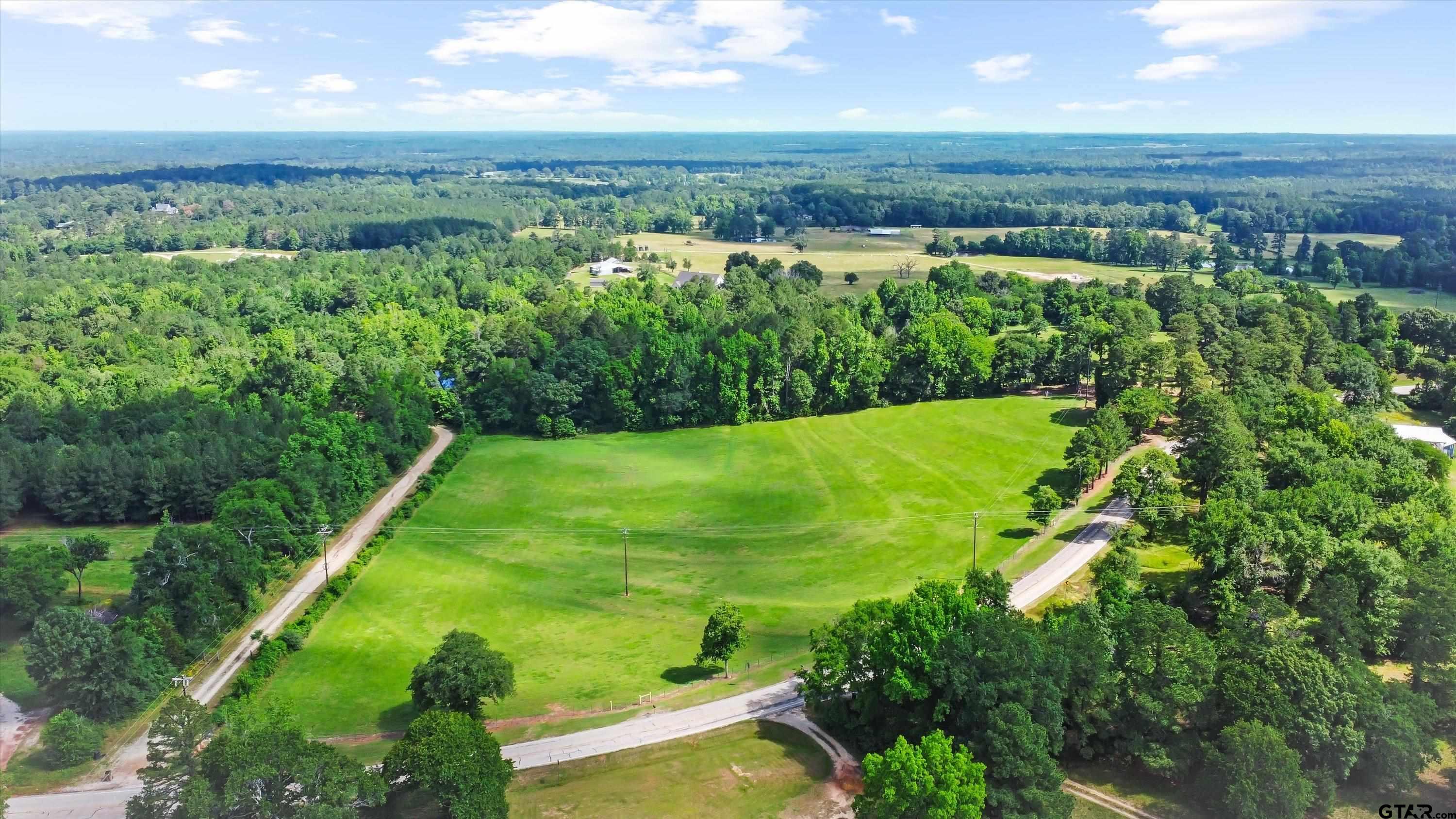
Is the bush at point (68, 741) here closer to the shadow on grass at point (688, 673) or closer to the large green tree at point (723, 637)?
the shadow on grass at point (688, 673)

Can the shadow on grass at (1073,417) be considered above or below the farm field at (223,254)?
below

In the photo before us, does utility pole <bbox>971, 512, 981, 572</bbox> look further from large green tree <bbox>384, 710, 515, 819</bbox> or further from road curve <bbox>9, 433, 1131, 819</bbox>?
large green tree <bbox>384, 710, 515, 819</bbox>

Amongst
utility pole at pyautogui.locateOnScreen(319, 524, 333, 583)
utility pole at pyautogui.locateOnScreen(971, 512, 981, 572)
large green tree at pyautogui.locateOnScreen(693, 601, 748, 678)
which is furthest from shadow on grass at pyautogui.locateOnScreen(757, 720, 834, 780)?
utility pole at pyautogui.locateOnScreen(319, 524, 333, 583)

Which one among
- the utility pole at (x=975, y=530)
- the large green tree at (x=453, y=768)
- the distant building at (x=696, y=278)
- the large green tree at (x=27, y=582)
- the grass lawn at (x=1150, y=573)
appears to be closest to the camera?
the large green tree at (x=453, y=768)

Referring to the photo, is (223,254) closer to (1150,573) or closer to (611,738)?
(611,738)

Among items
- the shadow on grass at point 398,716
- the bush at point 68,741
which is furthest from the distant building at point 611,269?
the bush at point 68,741

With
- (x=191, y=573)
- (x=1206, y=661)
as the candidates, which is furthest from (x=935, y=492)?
(x=191, y=573)

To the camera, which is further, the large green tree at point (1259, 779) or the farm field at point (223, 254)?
the farm field at point (223, 254)
